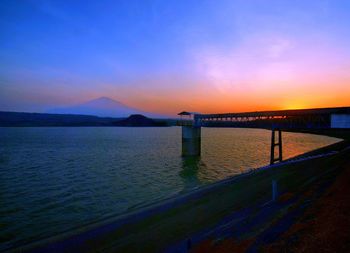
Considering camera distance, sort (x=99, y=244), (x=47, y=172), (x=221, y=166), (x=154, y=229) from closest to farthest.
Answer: (x=99, y=244) < (x=154, y=229) < (x=47, y=172) < (x=221, y=166)

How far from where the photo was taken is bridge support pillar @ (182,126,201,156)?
149ft

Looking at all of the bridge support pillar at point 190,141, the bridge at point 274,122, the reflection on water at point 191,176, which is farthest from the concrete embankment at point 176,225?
the bridge support pillar at point 190,141

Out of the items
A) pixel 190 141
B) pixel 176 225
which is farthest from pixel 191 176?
pixel 190 141

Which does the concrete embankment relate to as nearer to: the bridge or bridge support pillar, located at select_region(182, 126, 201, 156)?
the bridge

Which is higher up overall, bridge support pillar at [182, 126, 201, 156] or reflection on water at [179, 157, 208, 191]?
bridge support pillar at [182, 126, 201, 156]

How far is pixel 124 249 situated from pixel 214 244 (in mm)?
4148

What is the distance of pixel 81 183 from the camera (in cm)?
2498

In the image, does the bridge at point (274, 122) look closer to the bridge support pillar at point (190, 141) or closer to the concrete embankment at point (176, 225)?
the bridge support pillar at point (190, 141)

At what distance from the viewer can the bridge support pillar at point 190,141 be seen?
149ft

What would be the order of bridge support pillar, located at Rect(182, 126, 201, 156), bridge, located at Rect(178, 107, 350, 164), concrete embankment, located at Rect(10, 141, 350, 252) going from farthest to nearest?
1. bridge support pillar, located at Rect(182, 126, 201, 156)
2. bridge, located at Rect(178, 107, 350, 164)
3. concrete embankment, located at Rect(10, 141, 350, 252)

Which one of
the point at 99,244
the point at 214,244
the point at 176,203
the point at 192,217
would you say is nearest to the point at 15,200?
the point at 99,244

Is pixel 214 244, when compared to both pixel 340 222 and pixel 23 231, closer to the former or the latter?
pixel 340 222

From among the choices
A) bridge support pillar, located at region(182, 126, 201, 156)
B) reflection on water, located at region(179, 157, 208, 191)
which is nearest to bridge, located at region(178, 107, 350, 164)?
bridge support pillar, located at region(182, 126, 201, 156)

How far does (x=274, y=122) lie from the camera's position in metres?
35.1
